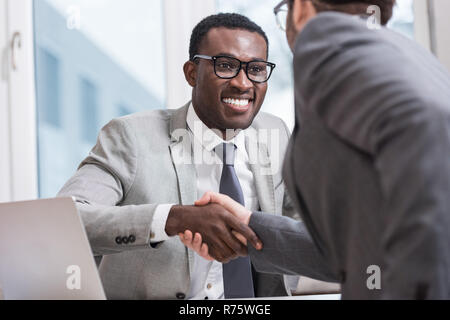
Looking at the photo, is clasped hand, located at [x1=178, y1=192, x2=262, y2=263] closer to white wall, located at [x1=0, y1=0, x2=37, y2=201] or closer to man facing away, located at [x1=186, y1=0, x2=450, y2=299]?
man facing away, located at [x1=186, y1=0, x2=450, y2=299]

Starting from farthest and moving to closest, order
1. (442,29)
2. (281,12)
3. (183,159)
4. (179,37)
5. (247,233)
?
(179,37), (442,29), (183,159), (247,233), (281,12)

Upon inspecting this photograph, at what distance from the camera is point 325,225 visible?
735mm

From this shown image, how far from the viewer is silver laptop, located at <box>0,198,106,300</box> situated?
0.97 meters

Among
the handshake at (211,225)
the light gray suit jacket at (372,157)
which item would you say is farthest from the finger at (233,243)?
the light gray suit jacket at (372,157)

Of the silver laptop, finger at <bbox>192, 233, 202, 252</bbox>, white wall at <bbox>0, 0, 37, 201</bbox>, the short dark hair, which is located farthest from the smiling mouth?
white wall at <bbox>0, 0, 37, 201</bbox>

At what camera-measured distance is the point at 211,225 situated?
4.51ft

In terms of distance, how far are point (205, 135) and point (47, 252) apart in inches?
36.3

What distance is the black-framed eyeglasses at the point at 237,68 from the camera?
1.85 meters

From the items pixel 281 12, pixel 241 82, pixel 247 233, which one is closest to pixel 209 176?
pixel 241 82

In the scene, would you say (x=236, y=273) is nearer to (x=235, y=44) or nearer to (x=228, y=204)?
(x=228, y=204)

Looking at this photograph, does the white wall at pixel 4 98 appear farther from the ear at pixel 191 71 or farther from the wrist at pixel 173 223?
the wrist at pixel 173 223
